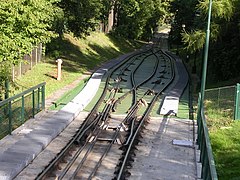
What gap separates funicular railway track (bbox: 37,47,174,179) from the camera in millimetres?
12094

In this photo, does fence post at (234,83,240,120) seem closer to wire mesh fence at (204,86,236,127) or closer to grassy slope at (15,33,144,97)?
wire mesh fence at (204,86,236,127)

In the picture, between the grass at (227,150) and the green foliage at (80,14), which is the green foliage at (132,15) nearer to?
the green foliage at (80,14)

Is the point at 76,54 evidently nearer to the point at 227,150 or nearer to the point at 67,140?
the point at 67,140

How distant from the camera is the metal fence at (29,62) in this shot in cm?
2521

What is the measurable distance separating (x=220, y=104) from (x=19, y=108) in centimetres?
910

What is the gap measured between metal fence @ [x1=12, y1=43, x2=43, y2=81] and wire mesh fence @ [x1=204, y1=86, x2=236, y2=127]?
10.8 m

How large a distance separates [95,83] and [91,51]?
59.5 feet

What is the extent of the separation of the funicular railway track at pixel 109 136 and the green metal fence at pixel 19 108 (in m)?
2.23

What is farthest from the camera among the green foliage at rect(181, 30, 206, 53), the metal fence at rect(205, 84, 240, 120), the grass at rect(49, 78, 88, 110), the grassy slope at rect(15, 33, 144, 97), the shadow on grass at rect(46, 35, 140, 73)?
the shadow on grass at rect(46, 35, 140, 73)

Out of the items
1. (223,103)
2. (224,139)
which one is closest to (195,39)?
(223,103)

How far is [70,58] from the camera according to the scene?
123 feet

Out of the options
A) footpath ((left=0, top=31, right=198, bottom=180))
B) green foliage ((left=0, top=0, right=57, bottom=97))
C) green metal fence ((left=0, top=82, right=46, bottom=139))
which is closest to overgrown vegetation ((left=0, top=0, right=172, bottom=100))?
green foliage ((left=0, top=0, right=57, bottom=97))

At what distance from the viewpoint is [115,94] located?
81.0 feet

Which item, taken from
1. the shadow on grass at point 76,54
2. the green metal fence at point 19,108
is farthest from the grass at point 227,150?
the shadow on grass at point 76,54
